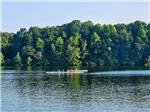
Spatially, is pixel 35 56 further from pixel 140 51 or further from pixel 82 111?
pixel 82 111

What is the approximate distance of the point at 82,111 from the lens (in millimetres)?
36656

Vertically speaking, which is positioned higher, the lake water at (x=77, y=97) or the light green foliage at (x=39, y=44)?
the light green foliage at (x=39, y=44)

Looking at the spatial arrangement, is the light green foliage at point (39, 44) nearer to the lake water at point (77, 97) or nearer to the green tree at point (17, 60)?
the green tree at point (17, 60)

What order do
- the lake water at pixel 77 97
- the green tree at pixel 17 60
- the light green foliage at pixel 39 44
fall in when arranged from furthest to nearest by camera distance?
1. the light green foliage at pixel 39 44
2. the green tree at pixel 17 60
3. the lake water at pixel 77 97

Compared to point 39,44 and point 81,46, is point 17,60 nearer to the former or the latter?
point 39,44

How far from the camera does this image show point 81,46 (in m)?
113

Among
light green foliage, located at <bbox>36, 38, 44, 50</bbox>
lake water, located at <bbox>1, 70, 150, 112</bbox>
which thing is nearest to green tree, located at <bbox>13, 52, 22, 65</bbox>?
light green foliage, located at <bbox>36, 38, 44, 50</bbox>

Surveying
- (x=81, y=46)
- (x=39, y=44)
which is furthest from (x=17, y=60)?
(x=81, y=46)

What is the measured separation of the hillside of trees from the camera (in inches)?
4269

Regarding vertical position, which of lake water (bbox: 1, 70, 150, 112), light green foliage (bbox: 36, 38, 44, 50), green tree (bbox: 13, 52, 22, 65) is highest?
light green foliage (bbox: 36, 38, 44, 50)

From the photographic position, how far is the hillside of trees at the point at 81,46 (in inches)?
4269

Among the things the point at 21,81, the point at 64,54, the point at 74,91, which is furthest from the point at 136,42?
the point at 74,91

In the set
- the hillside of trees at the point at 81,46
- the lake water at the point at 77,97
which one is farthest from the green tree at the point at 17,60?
the lake water at the point at 77,97

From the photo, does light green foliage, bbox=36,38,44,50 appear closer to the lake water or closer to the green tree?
the green tree
